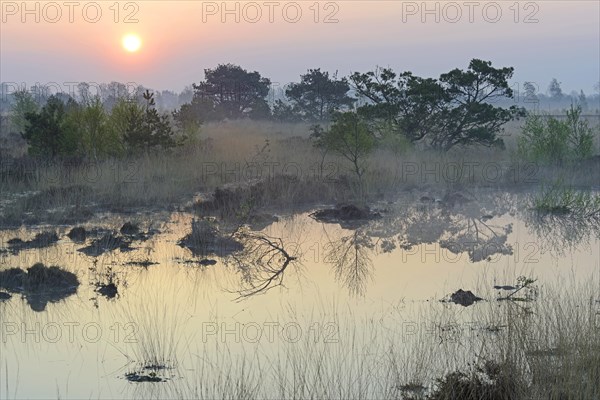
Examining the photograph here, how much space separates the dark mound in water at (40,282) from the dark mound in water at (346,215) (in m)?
7.43

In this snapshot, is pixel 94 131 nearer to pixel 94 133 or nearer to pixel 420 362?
pixel 94 133

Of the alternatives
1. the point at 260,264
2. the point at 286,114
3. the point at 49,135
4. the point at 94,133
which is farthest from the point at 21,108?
the point at 260,264

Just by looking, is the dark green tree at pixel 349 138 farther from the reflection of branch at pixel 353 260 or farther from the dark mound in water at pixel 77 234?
the dark mound in water at pixel 77 234

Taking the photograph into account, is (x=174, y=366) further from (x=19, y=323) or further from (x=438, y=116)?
(x=438, y=116)

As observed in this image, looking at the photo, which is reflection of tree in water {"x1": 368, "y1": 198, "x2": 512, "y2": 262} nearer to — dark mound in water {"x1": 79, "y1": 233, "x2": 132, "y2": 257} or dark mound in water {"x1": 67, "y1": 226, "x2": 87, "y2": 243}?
dark mound in water {"x1": 79, "y1": 233, "x2": 132, "y2": 257}

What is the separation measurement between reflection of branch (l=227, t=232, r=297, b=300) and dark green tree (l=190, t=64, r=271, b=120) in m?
34.4

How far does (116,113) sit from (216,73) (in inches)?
1077

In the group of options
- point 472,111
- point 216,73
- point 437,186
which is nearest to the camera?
point 437,186

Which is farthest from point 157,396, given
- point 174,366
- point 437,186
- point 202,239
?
point 437,186

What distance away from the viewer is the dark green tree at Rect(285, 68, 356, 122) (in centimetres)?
4458

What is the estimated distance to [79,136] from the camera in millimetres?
22484

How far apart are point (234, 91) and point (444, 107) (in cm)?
2499

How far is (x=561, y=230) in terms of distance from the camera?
15.8m

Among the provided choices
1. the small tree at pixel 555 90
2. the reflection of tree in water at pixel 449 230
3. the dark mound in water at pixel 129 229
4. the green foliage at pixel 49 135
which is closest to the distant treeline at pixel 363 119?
the green foliage at pixel 49 135
